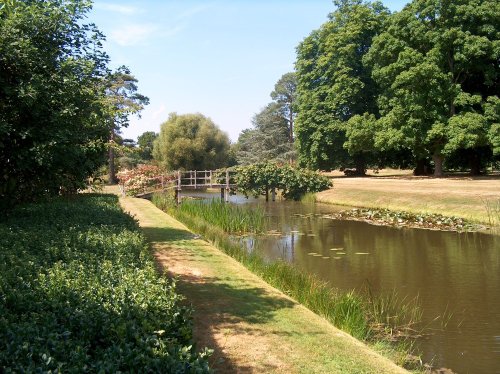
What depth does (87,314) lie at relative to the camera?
3945 millimetres

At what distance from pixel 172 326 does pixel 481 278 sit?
9521 millimetres

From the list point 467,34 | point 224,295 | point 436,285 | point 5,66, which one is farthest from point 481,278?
point 467,34

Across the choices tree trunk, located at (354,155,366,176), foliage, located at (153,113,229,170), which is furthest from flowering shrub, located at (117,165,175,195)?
foliage, located at (153,113,229,170)

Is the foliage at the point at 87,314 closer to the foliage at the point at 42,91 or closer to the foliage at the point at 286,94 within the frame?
the foliage at the point at 42,91

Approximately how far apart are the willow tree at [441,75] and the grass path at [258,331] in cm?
2593

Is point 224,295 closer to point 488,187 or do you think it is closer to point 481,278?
point 481,278

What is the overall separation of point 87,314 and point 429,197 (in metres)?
24.6

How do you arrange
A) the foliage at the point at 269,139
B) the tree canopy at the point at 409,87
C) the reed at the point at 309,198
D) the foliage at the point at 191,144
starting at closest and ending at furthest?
the tree canopy at the point at 409,87 → the reed at the point at 309,198 → the foliage at the point at 191,144 → the foliage at the point at 269,139

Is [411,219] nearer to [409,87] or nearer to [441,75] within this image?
[441,75]

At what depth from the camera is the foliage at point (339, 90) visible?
140ft

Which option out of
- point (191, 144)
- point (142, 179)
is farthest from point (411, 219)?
point (191, 144)

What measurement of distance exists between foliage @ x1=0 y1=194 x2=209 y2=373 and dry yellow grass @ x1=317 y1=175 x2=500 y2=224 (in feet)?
61.6

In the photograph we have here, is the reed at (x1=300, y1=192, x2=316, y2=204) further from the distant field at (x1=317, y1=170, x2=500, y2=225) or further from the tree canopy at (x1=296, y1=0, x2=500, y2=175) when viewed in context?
the tree canopy at (x1=296, y1=0, x2=500, y2=175)

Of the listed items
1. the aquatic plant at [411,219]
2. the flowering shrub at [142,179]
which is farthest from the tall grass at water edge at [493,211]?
the flowering shrub at [142,179]
